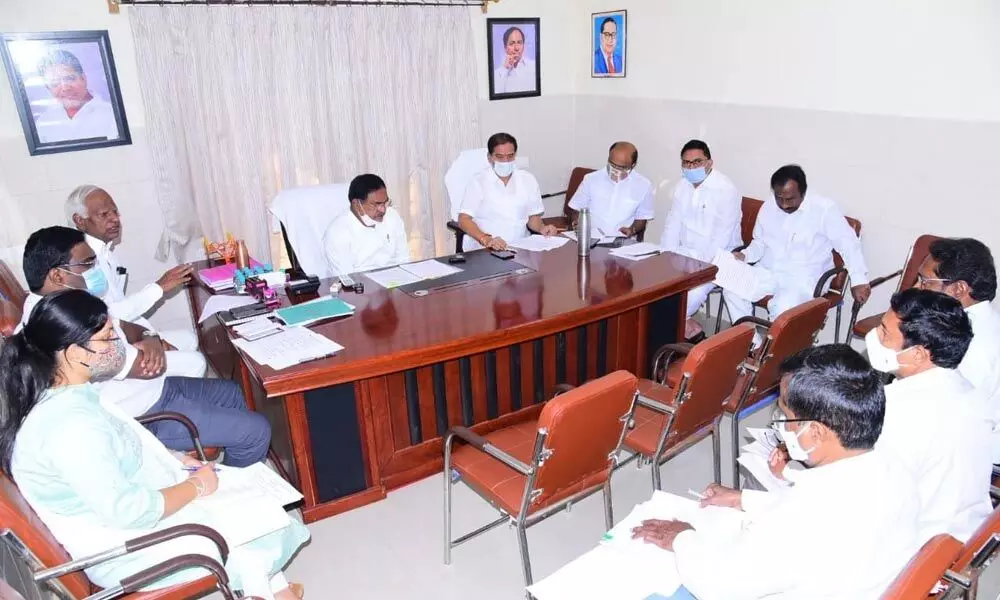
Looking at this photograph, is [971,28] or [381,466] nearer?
[381,466]

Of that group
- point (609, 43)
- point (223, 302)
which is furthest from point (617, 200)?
point (223, 302)

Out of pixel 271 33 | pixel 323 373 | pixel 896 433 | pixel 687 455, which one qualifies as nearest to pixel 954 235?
pixel 687 455

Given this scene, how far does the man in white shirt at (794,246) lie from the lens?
12.2 ft

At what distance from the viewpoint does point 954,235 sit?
11.9 ft

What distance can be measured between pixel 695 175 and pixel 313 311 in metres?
2.53

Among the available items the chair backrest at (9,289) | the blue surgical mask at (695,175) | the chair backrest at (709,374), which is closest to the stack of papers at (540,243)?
the blue surgical mask at (695,175)

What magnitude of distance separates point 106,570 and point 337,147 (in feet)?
11.4

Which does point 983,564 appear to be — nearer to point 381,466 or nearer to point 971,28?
point 381,466

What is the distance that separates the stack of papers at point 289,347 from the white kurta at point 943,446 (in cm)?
177

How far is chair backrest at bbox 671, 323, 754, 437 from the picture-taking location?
222 centimetres

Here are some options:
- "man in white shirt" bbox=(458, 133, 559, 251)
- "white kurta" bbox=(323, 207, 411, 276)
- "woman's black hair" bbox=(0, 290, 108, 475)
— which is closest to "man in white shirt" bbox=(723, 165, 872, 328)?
"man in white shirt" bbox=(458, 133, 559, 251)

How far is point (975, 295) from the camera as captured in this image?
239cm

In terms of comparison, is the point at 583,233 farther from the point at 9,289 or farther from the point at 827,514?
the point at 9,289

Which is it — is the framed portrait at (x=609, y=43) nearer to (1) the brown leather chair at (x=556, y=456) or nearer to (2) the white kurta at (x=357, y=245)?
(2) the white kurta at (x=357, y=245)
